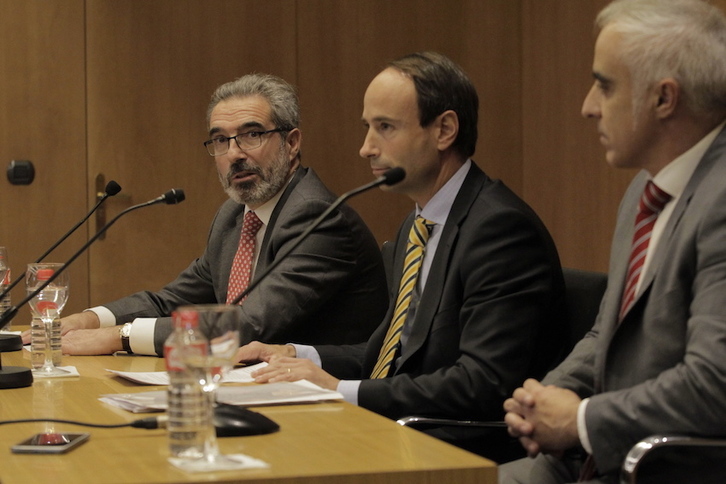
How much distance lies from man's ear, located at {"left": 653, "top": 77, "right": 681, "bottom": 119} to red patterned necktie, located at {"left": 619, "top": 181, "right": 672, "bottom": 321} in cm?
14

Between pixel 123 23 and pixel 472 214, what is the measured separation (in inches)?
126

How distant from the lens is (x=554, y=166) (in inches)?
208

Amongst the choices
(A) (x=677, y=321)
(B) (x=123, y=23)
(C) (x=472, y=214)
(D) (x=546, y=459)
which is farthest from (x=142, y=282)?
(A) (x=677, y=321)

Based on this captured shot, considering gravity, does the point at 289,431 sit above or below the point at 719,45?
below

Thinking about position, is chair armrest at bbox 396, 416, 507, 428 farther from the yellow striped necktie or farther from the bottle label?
the bottle label

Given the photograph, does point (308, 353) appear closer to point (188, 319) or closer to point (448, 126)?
point (448, 126)

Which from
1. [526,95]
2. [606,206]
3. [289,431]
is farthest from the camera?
[526,95]

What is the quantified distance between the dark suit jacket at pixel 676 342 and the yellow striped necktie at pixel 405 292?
69cm

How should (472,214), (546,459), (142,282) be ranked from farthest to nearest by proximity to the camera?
(142,282) → (472,214) → (546,459)

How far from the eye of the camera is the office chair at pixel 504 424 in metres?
2.26

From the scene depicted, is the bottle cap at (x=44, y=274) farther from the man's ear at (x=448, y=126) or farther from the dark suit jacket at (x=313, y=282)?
the man's ear at (x=448, y=126)

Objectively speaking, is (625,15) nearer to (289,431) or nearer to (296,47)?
(289,431)

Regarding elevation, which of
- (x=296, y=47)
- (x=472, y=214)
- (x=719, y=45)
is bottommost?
(x=472, y=214)

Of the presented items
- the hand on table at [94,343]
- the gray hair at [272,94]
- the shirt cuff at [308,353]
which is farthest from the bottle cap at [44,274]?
the gray hair at [272,94]
